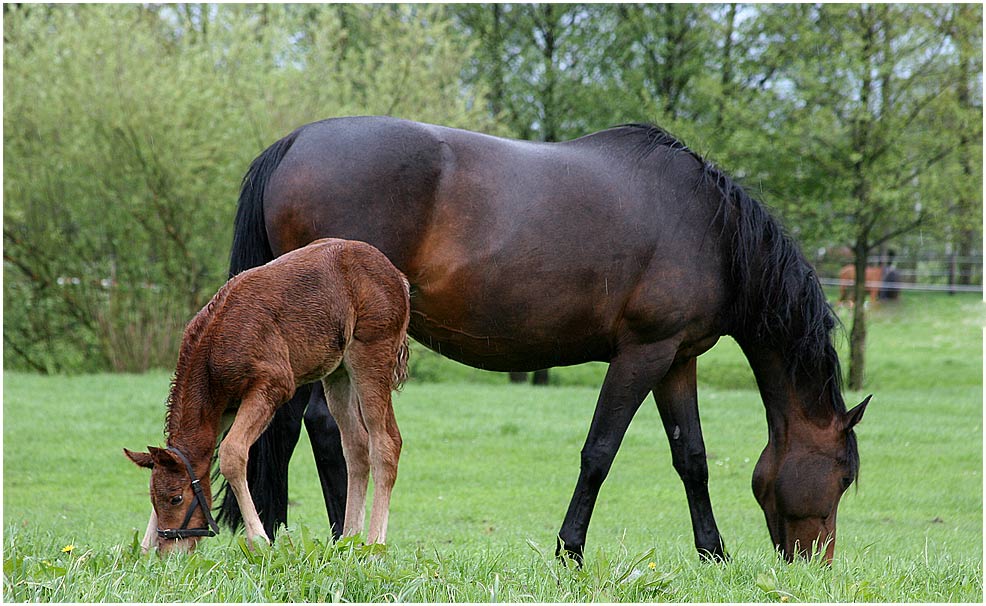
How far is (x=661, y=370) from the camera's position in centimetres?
459

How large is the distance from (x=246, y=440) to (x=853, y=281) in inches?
768

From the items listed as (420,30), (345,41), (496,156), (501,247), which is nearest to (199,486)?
(501,247)

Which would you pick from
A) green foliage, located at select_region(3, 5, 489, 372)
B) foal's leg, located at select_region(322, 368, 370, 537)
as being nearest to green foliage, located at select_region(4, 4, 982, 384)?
green foliage, located at select_region(3, 5, 489, 372)

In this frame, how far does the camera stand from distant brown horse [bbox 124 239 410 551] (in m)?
3.28

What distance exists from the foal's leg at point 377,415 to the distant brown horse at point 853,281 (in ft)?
56.8

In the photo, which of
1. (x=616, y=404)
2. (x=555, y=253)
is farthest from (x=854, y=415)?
(x=555, y=253)

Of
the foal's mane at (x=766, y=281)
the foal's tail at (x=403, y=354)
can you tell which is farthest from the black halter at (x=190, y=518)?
the foal's mane at (x=766, y=281)

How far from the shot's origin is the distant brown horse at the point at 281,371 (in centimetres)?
328

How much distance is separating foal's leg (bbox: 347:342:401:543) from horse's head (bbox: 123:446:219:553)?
0.60 metres

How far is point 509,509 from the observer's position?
771 cm

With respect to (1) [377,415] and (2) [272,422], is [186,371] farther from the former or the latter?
(2) [272,422]

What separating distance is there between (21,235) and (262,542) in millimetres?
13795

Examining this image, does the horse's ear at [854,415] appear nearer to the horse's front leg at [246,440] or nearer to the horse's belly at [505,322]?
the horse's belly at [505,322]

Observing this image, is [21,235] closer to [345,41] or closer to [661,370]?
[345,41]
